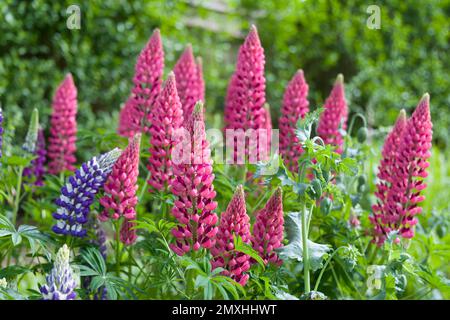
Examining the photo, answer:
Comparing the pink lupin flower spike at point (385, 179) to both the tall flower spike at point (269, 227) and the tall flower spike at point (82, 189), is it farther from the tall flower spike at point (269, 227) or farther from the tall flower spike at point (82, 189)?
the tall flower spike at point (82, 189)

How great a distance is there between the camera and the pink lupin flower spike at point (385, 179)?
234 cm

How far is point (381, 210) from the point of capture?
2.35 m

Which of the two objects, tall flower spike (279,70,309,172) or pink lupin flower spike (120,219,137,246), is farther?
tall flower spike (279,70,309,172)

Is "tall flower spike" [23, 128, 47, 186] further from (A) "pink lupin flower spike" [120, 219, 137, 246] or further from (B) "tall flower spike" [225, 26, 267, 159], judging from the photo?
(B) "tall flower spike" [225, 26, 267, 159]

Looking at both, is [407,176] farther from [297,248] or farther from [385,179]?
[297,248]

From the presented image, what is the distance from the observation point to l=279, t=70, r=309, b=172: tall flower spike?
265 cm

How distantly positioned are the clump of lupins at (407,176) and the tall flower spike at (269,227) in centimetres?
54

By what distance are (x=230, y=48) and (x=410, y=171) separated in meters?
4.82

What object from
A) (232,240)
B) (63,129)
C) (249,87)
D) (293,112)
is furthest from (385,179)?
(63,129)

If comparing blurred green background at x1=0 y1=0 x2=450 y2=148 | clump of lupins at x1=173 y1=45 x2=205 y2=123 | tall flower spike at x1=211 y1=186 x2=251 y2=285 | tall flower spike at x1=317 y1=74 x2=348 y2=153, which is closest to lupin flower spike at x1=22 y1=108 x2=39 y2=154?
clump of lupins at x1=173 y1=45 x2=205 y2=123

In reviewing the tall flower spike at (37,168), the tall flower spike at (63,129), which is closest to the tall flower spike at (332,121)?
the tall flower spike at (63,129)

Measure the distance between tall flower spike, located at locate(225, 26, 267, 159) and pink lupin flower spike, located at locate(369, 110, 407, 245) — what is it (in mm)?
504

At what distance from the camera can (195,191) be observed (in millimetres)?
1842
